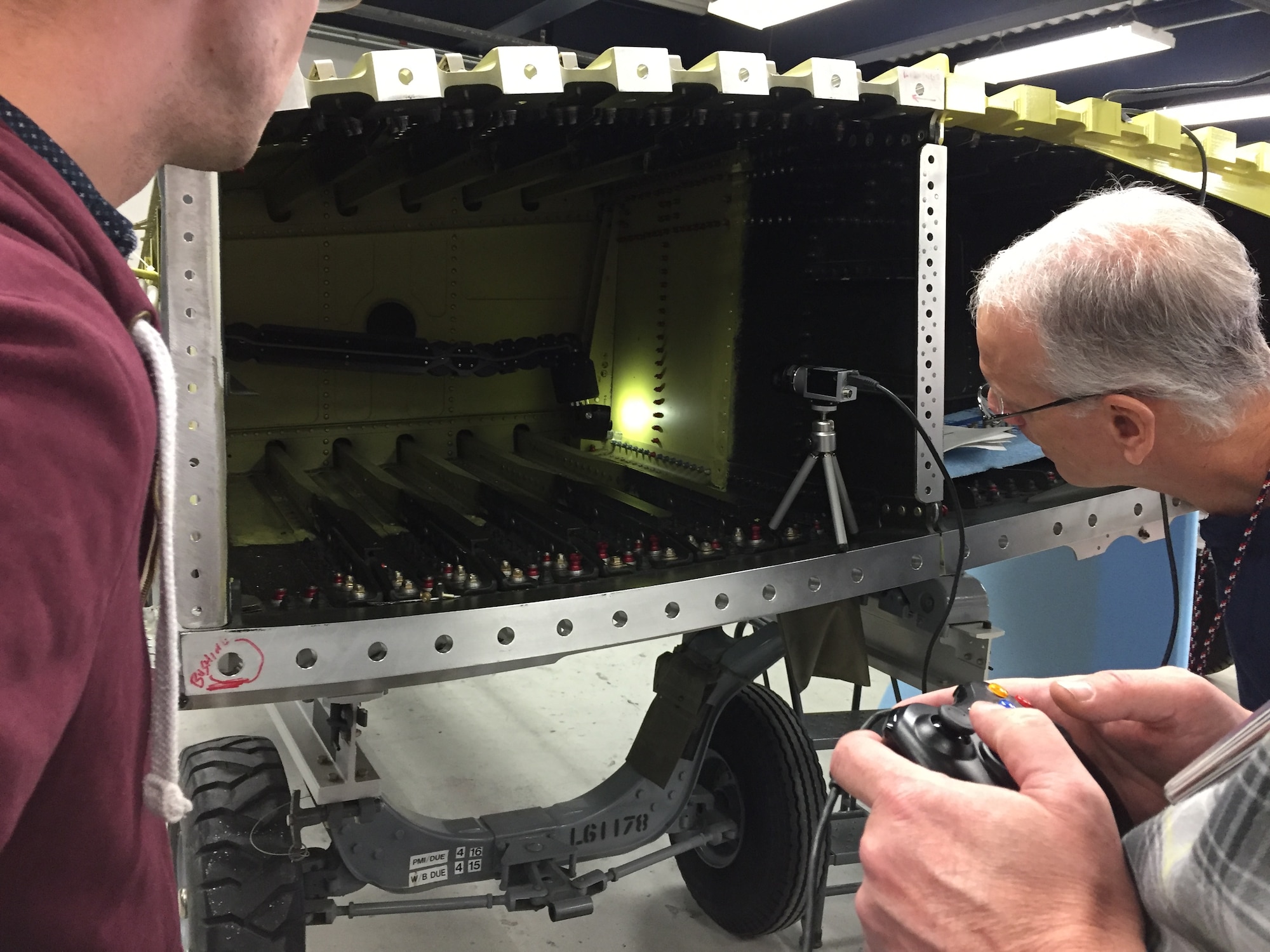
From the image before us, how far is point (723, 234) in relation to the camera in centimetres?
262

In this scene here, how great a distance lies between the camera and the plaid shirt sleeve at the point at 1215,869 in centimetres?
64

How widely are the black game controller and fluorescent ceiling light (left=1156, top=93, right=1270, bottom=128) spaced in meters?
9.93

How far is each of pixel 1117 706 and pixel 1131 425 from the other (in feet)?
2.05

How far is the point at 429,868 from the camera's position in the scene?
210 cm


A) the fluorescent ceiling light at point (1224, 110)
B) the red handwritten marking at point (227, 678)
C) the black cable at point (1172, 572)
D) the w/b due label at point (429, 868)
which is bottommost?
the w/b due label at point (429, 868)

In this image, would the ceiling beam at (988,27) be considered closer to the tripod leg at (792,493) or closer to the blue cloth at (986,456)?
the blue cloth at (986,456)

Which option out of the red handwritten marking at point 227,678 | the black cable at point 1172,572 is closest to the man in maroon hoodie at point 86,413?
the red handwritten marking at point 227,678

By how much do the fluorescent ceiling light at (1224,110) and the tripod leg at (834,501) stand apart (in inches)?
357

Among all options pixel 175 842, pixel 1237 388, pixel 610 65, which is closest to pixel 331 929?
pixel 175 842

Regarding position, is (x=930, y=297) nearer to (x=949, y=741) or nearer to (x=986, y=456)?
(x=986, y=456)

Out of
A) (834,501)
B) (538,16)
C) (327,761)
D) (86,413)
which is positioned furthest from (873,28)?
(86,413)

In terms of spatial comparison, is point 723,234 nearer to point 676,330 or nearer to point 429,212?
point 676,330

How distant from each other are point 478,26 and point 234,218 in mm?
5342

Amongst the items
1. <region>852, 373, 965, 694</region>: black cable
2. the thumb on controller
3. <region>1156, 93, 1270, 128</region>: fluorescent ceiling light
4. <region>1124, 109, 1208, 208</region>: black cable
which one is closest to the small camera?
<region>852, 373, 965, 694</region>: black cable
